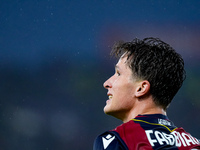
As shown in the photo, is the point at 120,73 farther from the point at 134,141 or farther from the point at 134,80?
the point at 134,141

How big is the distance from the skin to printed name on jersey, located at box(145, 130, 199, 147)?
0.27m

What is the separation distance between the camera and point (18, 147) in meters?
16.7

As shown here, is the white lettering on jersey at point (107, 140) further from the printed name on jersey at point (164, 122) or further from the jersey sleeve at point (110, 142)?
the printed name on jersey at point (164, 122)

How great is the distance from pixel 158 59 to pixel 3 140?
50.5 ft

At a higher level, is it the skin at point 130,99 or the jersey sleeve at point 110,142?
the skin at point 130,99

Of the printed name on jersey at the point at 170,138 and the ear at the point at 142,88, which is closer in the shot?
the printed name on jersey at the point at 170,138

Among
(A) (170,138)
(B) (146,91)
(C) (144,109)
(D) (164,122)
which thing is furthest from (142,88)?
(A) (170,138)

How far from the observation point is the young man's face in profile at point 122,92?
6.60 ft

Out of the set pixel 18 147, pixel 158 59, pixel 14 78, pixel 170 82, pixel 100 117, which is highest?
pixel 158 59

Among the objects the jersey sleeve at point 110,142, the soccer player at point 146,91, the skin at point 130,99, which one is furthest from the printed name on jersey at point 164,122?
the jersey sleeve at point 110,142

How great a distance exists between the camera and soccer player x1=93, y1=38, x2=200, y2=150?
1712 millimetres

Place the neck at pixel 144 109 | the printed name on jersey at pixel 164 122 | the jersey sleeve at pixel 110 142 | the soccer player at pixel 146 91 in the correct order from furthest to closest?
the neck at pixel 144 109
the printed name on jersey at pixel 164 122
the soccer player at pixel 146 91
the jersey sleeve at pixel 110 142

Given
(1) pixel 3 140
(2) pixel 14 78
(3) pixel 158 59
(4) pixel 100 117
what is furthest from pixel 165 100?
(2) pixel 14 78

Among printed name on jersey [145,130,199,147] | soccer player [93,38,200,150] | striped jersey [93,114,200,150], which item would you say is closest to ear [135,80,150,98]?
soccer player [93,38,200,150]
